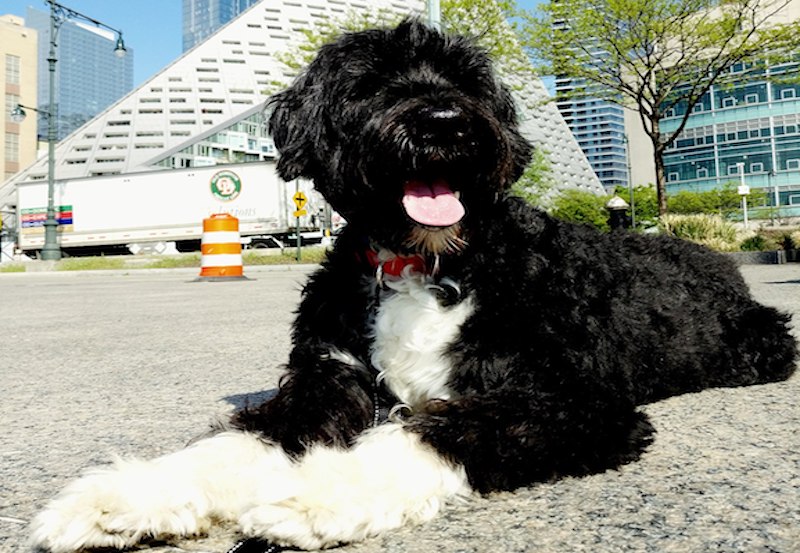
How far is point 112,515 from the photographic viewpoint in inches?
63.5

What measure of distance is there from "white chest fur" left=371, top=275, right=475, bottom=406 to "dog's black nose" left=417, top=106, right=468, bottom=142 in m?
0.50

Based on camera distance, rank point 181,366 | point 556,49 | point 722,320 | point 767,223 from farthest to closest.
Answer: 1. point 767,223
2. point 556,49
3. point 181,366
4. point 722,320

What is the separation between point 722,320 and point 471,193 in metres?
1.64

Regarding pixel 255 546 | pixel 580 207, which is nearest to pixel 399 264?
pixel 255 546

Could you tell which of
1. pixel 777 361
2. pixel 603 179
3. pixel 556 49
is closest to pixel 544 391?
pixel 777 361

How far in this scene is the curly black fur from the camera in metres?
2.06

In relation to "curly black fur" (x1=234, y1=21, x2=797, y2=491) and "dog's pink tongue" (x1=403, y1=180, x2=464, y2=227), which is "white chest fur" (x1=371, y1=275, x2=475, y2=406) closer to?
"curly black fur" (x1=234, y1=21, x2=797, y2=491)

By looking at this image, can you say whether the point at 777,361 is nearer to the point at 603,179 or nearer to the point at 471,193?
the point at 471,193

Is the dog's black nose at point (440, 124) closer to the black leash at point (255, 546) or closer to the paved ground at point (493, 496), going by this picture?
the paved ground at point (493, 496)

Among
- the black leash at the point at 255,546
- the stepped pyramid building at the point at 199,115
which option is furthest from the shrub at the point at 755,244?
the stepped pyramid building at the point at 199,115

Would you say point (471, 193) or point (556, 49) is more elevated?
point (556, 49)

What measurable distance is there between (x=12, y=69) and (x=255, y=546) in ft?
401

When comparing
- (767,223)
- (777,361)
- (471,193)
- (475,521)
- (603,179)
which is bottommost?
(475,521)

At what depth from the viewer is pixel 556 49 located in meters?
23.9
